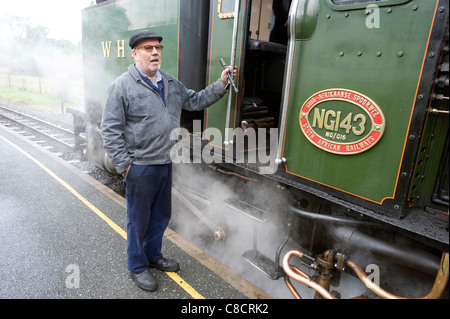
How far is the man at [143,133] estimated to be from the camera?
2.36 metres

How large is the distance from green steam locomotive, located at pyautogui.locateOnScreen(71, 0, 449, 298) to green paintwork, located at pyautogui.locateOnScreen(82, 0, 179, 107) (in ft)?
0.55

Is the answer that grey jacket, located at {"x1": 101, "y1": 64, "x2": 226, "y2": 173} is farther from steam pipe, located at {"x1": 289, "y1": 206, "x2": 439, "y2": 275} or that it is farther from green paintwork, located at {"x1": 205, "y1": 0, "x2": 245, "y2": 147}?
steam pipe, located at {"x1": 289, "y1": 206, "x2": 439, "y2": 275}

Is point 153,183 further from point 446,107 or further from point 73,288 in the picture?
point 446,107

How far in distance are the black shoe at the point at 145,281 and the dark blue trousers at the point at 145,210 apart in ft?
0.14

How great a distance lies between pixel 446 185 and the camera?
1.88 meters

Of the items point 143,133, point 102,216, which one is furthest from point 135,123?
point 102,216

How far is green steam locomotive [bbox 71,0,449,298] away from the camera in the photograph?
177 centimetres

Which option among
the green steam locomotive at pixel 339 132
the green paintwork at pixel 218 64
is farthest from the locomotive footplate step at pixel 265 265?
the green paintwork at pixel 218 64

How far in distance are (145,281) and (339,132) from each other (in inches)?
75.8

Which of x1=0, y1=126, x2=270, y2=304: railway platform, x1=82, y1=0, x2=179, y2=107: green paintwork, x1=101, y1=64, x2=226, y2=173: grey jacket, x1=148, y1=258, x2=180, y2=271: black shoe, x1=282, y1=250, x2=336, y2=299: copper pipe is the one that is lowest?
x1=0, y1=126, x2=270, y2=304: railway platform

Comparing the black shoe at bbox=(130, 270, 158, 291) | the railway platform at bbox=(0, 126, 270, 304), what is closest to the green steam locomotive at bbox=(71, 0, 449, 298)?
the railway platform at bbox=(0, 126, 270, 304)

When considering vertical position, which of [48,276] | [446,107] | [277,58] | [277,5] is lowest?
[48,276]

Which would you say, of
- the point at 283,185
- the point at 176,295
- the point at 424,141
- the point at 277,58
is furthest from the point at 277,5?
the point at 176,295

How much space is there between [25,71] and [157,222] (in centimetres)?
3092
